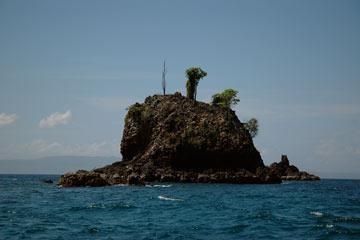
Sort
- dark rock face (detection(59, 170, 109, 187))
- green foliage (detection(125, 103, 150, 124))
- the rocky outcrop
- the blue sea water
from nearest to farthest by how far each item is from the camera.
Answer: the blue sea water, dark rock face (detection(59, 170, 109, 187)), green foliage (detection(125, 103, 150, 124)), the rocky outcrop

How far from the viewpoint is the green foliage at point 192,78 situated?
429 ft

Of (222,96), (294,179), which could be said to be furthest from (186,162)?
(294,179)

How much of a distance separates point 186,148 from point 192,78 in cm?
2769

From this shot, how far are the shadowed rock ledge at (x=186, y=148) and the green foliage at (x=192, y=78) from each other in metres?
10.8

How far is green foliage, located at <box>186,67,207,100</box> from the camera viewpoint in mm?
130750

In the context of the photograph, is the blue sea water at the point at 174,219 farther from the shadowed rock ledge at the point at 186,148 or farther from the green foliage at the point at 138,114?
the green foliage at the point at 138,114

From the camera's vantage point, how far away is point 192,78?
131125mm

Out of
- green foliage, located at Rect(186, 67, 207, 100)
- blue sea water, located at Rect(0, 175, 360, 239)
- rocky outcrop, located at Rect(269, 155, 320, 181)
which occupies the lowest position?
blue sea water, located at Rect(0, 175, 360, 239)

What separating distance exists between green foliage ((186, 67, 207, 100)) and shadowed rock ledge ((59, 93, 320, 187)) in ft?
35.3

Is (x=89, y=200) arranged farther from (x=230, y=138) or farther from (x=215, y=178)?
(x=230, y=138)

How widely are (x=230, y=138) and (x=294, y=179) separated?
136 ft

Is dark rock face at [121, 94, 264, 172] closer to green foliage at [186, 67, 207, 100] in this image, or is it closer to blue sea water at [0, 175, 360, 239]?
green foliage at [186, 67, 207, 100]

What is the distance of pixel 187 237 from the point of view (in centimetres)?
3556

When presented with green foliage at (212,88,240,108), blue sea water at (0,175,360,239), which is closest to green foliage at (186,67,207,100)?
green foliage at (212,88,240,108)
